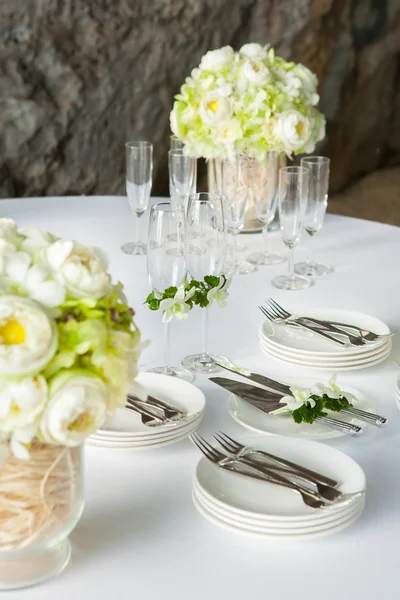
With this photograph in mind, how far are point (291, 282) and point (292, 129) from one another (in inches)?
15.4

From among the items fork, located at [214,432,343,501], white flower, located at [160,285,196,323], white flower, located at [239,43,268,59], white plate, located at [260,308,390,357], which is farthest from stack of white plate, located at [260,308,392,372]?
white flower, located at [239,43,268,59]

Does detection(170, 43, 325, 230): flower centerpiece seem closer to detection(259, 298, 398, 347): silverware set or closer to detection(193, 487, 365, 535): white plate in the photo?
detection(259, 298, 398, 347): silverware set

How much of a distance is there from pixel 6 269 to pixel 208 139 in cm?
140

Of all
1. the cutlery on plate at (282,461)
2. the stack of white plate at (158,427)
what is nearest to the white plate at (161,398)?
the stack of white plate at (158,427)

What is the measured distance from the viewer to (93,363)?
86cm

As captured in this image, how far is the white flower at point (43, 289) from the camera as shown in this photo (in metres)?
0.84

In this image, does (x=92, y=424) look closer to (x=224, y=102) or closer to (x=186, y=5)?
(x=224, y=102)

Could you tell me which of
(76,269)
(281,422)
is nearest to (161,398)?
(281,422)

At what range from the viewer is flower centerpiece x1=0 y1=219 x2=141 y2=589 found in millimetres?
828

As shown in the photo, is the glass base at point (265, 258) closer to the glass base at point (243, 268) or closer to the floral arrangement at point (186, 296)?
the glass base at point (243, 268)

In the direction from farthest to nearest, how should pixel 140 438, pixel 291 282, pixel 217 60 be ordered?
pixel 217 60 < pixel 291 282 < pixel 140 438

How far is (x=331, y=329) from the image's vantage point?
1.61m

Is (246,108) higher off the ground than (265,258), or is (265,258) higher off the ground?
(246,108)

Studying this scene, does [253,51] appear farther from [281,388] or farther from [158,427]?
[158,427]
